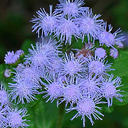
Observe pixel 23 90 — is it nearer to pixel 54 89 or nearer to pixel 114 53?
pixel 54 89

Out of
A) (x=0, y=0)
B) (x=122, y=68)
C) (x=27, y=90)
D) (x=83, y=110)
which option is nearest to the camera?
(x=83, y=110)

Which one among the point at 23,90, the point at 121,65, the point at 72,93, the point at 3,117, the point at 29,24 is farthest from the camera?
the point at 29,24

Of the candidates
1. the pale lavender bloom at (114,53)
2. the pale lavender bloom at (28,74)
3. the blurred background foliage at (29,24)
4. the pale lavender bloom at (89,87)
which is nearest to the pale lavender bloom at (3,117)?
the pale lavender bloom at (28,74)

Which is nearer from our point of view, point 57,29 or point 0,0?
point 57,29

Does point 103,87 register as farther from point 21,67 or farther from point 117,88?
point 21,67

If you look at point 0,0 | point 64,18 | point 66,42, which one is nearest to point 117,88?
point 66,42

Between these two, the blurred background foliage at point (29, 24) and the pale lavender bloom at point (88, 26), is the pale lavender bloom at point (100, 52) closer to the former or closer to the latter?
the pale lavender bloom at point (88, 26)

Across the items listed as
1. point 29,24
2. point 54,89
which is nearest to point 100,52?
point 54,89
